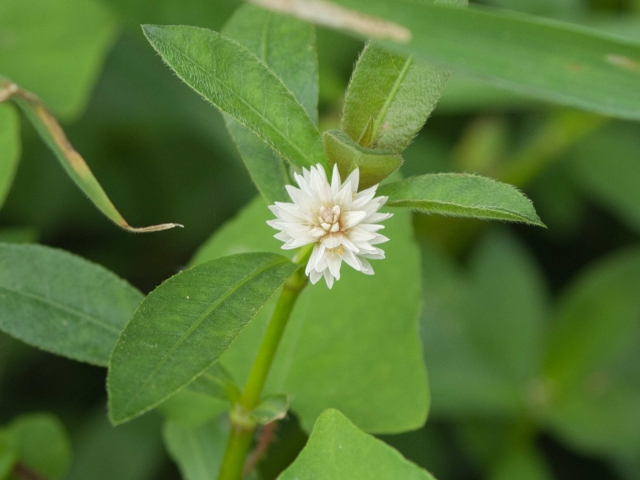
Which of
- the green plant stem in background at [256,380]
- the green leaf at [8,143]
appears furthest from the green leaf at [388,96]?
the green leaf at [8,143]

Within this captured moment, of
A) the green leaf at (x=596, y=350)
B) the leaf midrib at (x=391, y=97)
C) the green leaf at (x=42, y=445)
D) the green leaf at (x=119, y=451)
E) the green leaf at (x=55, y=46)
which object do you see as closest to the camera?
the leaf midrib at (x=391, y=97)

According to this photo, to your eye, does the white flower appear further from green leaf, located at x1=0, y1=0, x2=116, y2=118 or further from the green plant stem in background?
green leaf, located at x1=0, y1=0, x2=116, y2=118

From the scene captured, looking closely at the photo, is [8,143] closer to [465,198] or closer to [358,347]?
[358,347]

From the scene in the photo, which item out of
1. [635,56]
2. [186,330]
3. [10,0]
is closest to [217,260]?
[186,330]

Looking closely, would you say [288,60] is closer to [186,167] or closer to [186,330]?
[186,330]

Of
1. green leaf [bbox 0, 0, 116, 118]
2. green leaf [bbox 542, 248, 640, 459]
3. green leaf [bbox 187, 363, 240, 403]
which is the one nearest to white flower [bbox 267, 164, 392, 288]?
green leaf [bbox 187, 363, 240, 403]

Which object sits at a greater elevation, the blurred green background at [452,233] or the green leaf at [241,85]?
the green leaf at [241,85]

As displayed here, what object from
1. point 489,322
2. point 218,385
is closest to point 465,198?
point 218,385

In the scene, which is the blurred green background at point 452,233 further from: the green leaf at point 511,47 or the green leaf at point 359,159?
the green leaf at point 511,47
